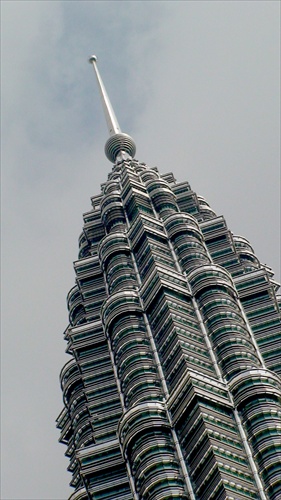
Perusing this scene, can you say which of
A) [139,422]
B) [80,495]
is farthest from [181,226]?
[139,422]

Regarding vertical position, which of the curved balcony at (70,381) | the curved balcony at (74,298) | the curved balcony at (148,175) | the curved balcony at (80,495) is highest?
the curved balcony at (148,175)

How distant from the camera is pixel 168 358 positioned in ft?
452

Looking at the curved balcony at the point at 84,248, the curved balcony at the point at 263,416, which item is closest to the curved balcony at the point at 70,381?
the curved balcony at the point at 84,248

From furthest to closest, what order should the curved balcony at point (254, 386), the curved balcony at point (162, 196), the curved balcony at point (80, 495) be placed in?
the curved balcony at point (162, 196) < the curved balcony at point (80, 495) < the curved balcony at point (254, 386)

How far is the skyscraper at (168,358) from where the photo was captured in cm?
12019

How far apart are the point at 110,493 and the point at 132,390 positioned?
12.2 metres

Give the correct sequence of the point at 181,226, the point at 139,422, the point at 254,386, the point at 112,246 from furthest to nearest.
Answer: the point at 112,246, the point at 181,226, the point at 254,386, the point at 139,422

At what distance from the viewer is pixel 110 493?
132 metres

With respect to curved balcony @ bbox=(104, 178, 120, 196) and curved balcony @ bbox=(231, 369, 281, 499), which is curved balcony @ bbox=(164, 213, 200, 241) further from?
curved balcony @ bbox=(231, 369, 281, 499)

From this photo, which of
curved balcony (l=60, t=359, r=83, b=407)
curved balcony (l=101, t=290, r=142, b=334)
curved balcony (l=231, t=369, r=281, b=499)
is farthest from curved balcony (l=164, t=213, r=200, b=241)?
curved balcony (l=231, t=369, r=281, b=499)

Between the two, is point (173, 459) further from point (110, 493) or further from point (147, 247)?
point (147, 247)

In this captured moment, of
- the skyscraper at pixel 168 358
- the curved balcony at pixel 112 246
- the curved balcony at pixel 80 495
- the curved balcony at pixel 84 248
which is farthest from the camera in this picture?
the curved balcony at pixel 84 248

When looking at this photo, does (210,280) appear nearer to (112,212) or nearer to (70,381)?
(70,381)

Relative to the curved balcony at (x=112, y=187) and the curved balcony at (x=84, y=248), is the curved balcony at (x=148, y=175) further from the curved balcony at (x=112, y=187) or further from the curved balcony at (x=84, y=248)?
the curved balcony at (x=84, y=248)
